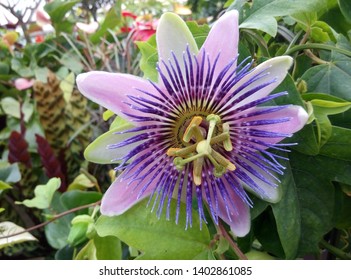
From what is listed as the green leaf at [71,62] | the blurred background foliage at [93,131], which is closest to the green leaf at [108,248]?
the blurred background foliage at [93,131]

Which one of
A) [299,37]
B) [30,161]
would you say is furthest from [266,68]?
[30,161]

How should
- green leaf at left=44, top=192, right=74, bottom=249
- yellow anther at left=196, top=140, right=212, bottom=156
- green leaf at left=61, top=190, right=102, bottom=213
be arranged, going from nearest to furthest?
yellow anther at left=196, top=140, right=212, bottom=156 → green leaf at left=61, top=190, right=102, bottom=213 → green leaf at left=44, top=192, right=74, bottom=249

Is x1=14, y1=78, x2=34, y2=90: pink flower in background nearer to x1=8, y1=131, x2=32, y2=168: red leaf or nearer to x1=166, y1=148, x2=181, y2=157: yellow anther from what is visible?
x1=8, y1=131, x2=32, y2=168: red leaf

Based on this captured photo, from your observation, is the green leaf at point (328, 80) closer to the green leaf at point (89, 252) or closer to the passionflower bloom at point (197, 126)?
the passionflower bloom at point (197, 126)

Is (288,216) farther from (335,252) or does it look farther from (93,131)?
(93,131)

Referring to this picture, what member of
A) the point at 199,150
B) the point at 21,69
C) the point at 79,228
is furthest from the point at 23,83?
the point at 199,150

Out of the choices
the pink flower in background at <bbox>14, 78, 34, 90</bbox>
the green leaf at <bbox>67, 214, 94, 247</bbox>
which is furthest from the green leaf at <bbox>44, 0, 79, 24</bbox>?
the green leaf at <bbox>67, 214, 94, 247</bbox>
